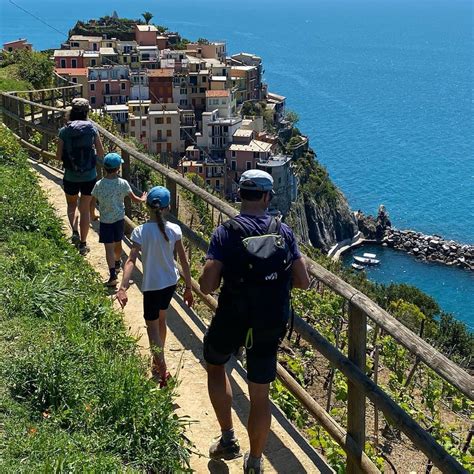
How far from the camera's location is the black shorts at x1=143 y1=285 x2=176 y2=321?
5.33m

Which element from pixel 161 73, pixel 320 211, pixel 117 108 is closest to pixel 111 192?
pixel 117 108

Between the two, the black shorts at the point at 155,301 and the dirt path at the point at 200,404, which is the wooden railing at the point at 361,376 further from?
the black shorts at the point at 155,301

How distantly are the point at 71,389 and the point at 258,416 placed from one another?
3.66 ft

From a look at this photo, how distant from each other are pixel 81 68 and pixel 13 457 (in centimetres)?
7645

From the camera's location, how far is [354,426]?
4352mm

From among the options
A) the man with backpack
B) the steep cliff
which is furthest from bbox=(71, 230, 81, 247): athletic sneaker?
the steep cliff

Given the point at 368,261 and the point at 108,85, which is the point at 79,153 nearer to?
the point at 368,261

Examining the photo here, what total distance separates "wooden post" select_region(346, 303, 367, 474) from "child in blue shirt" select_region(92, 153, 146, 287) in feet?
10.8

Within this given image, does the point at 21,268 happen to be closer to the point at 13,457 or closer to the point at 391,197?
the point at 13,457

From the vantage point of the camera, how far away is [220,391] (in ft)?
14.4

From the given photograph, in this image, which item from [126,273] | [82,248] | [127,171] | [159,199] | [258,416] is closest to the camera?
[258,416]

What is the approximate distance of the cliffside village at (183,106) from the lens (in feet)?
219

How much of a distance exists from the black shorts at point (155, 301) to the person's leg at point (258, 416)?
1.44 meters

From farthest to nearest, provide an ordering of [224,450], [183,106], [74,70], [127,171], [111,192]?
[183,106] < [74,70] < [127,171] < [111,192] < [224,450]
